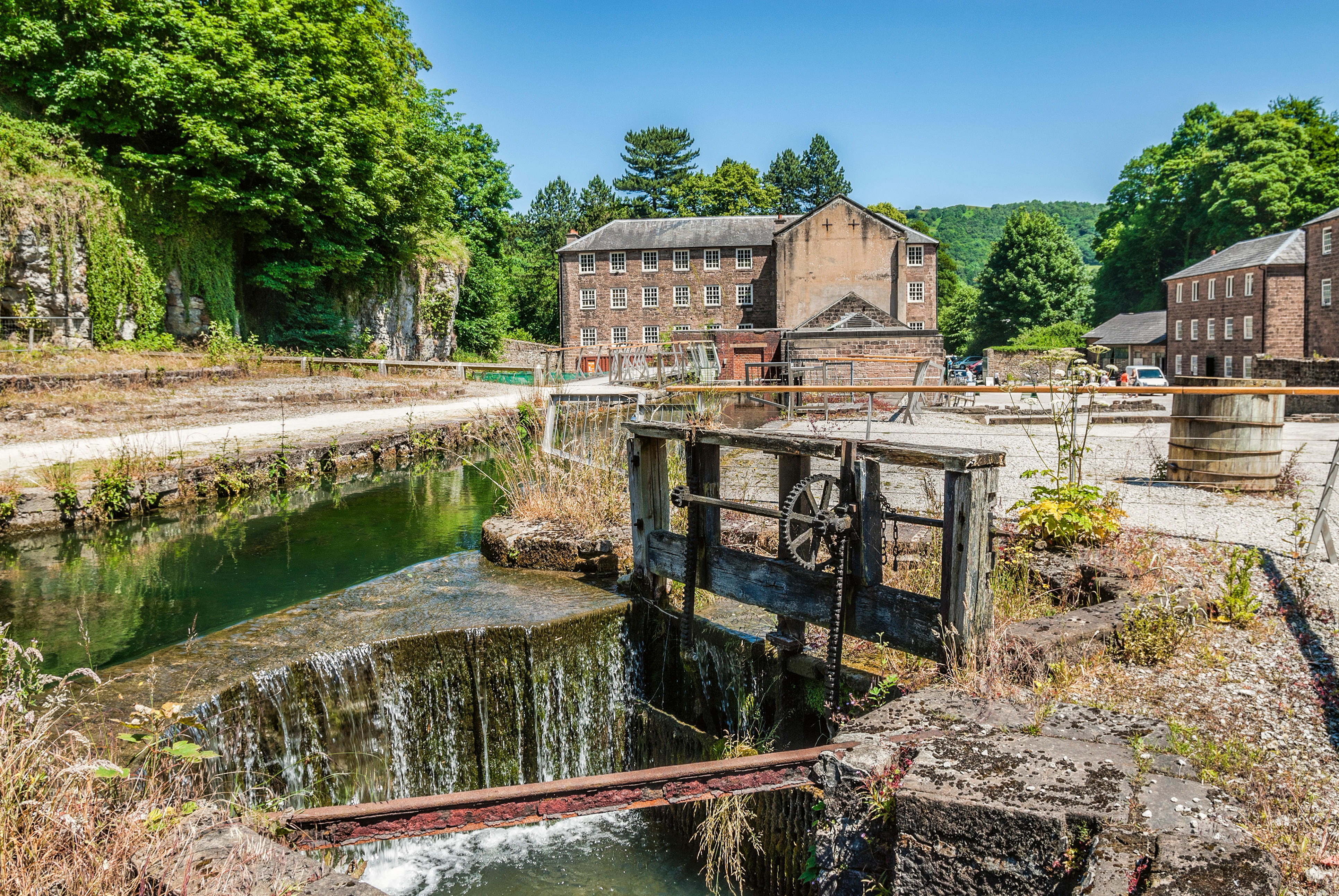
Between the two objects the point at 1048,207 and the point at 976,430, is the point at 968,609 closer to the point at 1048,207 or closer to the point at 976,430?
the point at 976,430

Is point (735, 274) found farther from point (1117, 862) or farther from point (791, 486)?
point (1117, 862)

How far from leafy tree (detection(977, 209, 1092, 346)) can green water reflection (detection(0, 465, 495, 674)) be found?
6179 cm

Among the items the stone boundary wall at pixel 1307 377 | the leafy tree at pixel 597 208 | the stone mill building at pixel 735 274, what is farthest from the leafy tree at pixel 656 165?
the stone boundary wall at pixel 1307 377

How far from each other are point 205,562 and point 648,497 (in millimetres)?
5576

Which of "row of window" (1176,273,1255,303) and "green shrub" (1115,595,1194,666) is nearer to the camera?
"green shrub" (1115,595,1194,666)

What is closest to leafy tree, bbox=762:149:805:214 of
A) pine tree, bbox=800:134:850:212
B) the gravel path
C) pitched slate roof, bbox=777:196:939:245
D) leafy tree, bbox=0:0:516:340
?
pine tree, bbox=800:134:850:212

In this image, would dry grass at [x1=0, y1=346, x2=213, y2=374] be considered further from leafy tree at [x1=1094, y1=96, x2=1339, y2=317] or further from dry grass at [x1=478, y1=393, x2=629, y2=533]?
leafy tree at [x1=1094, y1=96, x2=1339, y2=317]

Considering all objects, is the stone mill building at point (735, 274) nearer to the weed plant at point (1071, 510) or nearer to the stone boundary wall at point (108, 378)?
the stone boundary wall at point (108, 378)

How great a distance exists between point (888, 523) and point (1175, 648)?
2.93 m

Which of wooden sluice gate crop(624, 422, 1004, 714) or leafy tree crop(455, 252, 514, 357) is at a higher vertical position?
leafy tree crop(455, 252, 514, 357)

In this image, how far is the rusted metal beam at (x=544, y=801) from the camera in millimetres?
3795

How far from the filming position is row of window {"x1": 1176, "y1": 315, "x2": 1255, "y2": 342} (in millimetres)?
44031

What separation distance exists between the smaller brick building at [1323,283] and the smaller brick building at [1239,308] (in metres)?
0.71

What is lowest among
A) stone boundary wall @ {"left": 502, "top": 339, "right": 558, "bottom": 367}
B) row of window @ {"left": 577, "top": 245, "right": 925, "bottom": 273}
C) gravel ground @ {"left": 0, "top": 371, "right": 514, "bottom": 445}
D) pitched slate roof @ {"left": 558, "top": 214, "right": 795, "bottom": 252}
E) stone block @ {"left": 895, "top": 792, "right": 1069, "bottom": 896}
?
stone block @ {"left": 895, "top": 792, "right": 1069, "bottom": 896}
